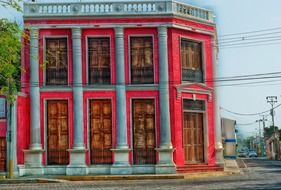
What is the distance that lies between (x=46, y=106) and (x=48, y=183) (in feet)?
17.8

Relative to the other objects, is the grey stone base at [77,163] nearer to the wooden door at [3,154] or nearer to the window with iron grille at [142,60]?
the wooden door at [3,154]

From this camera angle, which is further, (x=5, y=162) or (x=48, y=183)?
(x=5, y=162)

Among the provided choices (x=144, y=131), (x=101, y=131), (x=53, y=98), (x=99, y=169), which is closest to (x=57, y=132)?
(x=53, y=98)

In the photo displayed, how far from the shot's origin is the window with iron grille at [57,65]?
29391 mm

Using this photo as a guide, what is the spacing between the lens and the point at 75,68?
29109 millimetres

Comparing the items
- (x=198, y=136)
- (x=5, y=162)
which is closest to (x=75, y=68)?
(x=5, y=162)

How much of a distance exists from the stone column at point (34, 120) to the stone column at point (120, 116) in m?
3.95

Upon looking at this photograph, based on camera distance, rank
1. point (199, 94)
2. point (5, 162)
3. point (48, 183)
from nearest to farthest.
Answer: point (48, 183) < point (5, 162) < point (199, 94)

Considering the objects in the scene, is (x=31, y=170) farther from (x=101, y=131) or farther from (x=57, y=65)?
(x=57, y=65)

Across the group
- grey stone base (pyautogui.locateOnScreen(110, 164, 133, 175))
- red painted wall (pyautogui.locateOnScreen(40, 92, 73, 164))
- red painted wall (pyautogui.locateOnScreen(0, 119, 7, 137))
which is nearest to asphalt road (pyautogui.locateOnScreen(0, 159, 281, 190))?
grey stone base (pyautogui.locateOnScreen(110, 164, 133, 175))

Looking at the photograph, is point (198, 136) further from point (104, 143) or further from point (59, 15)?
point (59, 15)

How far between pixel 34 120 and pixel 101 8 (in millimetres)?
6949

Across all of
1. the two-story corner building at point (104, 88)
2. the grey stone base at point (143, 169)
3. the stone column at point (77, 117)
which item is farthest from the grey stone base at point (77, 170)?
the grey stone base at point (143, 169)

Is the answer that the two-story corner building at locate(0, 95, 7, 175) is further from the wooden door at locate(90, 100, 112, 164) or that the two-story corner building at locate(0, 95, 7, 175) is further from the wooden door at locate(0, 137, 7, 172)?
the wooden door at locate(90, 100, 112, 164)
